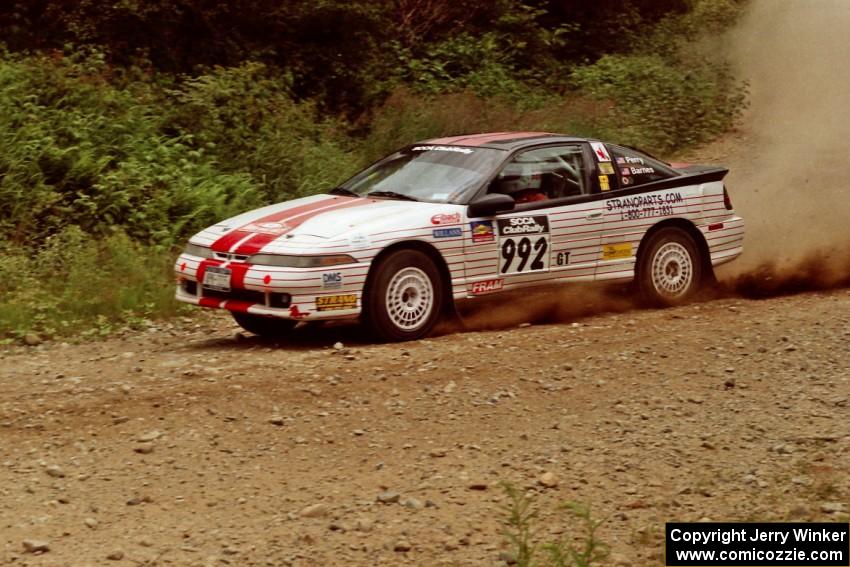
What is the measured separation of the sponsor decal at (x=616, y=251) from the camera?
1067 centimetres

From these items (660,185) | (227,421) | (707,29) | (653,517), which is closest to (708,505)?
(653,517)

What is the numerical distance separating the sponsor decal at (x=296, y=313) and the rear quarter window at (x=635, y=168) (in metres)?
3.20

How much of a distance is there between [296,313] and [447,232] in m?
1.35

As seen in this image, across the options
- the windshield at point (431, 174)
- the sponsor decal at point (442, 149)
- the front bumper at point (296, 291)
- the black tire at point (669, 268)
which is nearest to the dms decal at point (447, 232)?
the windshield at point (431, 174)

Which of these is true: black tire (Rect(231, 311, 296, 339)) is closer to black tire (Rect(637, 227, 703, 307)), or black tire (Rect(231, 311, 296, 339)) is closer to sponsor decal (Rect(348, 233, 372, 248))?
sponsor decal (Rect(348, 233, 372, 248))

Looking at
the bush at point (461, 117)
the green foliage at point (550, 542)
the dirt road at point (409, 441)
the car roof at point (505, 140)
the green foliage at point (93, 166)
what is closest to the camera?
the green foliage at point (550, 542)

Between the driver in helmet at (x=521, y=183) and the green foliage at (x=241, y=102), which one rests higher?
the green foliage at (x=241, y=102)

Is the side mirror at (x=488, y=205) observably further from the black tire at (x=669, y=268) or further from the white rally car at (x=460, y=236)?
the black tire at (x=669, y=268)

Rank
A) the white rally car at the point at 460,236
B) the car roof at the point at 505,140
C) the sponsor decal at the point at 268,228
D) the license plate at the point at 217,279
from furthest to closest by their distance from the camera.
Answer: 1. the car roof at the point at 505,140
2. the sponsor decal at the point at 268,228
3. the license plate at the point at 217,279
4. the white rally car at the point at 460,236

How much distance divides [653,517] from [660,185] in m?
5.57

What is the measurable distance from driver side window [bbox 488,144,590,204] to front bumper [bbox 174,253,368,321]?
1.57m

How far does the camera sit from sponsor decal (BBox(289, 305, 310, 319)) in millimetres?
9070

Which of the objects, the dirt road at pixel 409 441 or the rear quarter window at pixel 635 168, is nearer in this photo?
the dirt road at pixel 409 441

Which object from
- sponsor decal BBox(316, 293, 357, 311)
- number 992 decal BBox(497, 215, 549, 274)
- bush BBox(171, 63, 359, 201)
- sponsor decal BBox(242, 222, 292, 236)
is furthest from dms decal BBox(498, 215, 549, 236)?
bush BBox(171, 63, 359, 201)
